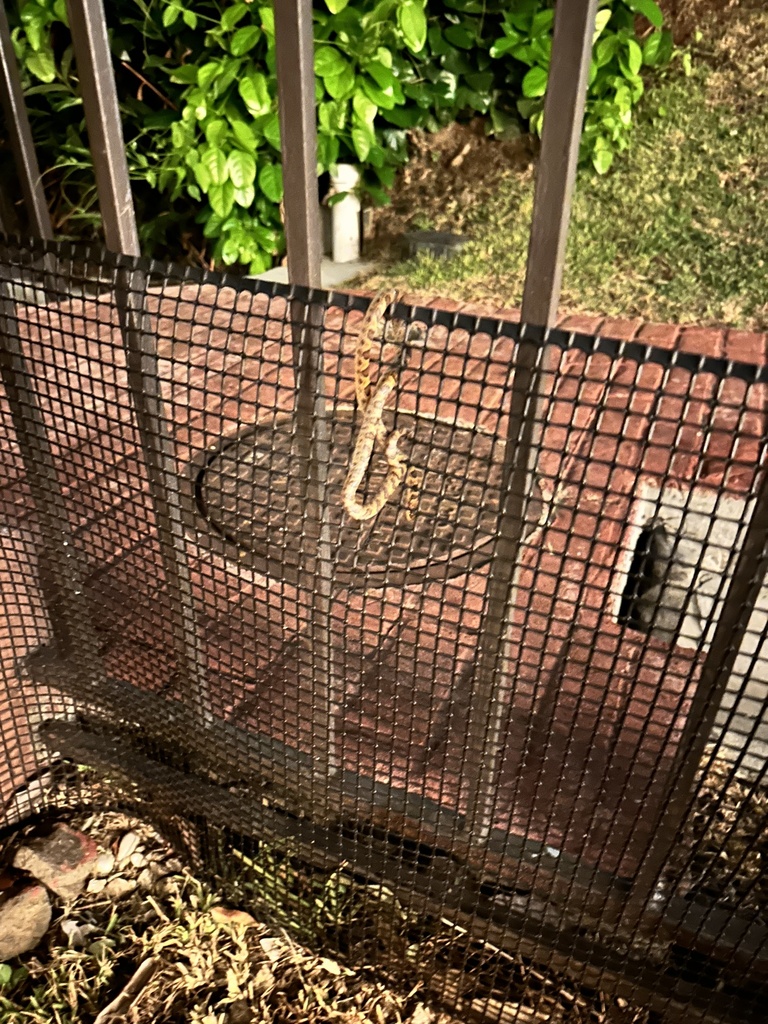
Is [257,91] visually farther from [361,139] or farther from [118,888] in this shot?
[118,888]

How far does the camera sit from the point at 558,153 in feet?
3.01

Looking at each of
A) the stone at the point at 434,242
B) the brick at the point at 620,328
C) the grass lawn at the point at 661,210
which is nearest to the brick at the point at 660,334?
the brick at the point at 620,328

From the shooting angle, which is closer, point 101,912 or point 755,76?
point 101,912

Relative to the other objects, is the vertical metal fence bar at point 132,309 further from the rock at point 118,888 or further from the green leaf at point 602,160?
the green leaf at point 602,160

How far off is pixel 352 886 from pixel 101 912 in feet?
2.04

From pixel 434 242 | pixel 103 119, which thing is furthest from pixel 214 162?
pixel 103 119

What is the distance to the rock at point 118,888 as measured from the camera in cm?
186

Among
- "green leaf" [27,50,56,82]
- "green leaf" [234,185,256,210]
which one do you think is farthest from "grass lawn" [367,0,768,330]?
"green leaf" [27,50,56,82]

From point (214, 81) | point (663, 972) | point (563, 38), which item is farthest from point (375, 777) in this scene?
point (214, 81)

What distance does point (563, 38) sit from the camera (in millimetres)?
882

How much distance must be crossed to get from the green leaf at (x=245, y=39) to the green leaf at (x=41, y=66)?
0.77 m

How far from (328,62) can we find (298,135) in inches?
116

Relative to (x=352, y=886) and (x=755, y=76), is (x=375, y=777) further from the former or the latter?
(x=755, y=76)

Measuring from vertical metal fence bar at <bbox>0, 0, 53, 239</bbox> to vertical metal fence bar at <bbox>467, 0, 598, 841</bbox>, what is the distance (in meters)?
0.94
